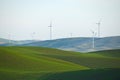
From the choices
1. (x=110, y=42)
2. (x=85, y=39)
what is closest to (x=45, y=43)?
(x=85, y=39)

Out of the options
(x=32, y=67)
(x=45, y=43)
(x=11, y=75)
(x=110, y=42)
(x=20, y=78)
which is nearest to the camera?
(x=20, y=78)

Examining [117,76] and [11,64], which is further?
[11,64]

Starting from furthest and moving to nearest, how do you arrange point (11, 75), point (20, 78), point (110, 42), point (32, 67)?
point (110, 42)
point (32, 67)
point (11, 75)
point (20, 78)

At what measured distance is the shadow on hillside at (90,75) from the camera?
23.1 meters

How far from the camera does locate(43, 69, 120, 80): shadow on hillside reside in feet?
75.7

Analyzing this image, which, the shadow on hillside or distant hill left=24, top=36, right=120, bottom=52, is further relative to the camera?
distant hill left=24, top=36, right=120, bottom=52

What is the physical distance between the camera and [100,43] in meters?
130

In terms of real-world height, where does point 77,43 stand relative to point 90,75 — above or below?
below

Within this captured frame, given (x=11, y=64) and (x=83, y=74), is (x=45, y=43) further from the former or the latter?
(x=83, y=74)

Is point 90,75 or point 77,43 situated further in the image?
point 77,43

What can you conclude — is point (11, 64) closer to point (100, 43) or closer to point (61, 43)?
point (100, 43)

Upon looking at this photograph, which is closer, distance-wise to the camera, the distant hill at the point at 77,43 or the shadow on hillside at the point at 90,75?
the shadow on hillside at the point at 90,75

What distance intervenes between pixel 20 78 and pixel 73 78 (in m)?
4.79

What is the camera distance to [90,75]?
24.0 metres
